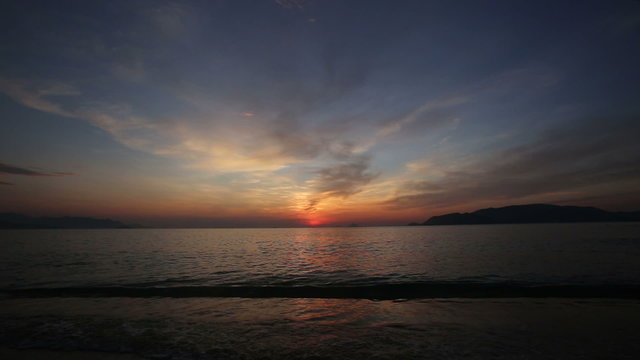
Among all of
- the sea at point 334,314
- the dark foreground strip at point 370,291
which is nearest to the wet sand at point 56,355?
the sea at point 334,314

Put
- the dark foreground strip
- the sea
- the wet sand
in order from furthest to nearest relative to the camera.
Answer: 1. the dark foreground strip
2. the sea
3. the wet sand

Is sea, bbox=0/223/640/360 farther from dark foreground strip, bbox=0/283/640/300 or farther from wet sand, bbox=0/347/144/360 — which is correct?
wet sand, bbox=0/347/144/360

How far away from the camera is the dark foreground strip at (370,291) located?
19.0 m

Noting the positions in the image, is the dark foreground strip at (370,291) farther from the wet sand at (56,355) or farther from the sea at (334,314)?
the wet sand at (56,355)

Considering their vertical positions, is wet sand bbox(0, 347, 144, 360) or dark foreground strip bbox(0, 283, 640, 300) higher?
wet sand bbox(0, 347, 144, 360)

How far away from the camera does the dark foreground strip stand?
19.0m

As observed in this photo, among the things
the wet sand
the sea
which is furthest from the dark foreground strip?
the wet sand

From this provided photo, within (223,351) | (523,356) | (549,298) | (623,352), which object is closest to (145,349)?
A: (223,351)

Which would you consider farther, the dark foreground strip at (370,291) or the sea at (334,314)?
the dark foreground strip at (370,291)

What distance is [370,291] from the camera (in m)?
20.8

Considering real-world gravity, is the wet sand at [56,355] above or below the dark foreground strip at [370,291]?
above

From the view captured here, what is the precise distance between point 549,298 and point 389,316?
12056 millimetres

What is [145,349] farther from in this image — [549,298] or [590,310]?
[549,298]

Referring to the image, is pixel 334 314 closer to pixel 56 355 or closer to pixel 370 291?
pixel 370 291
